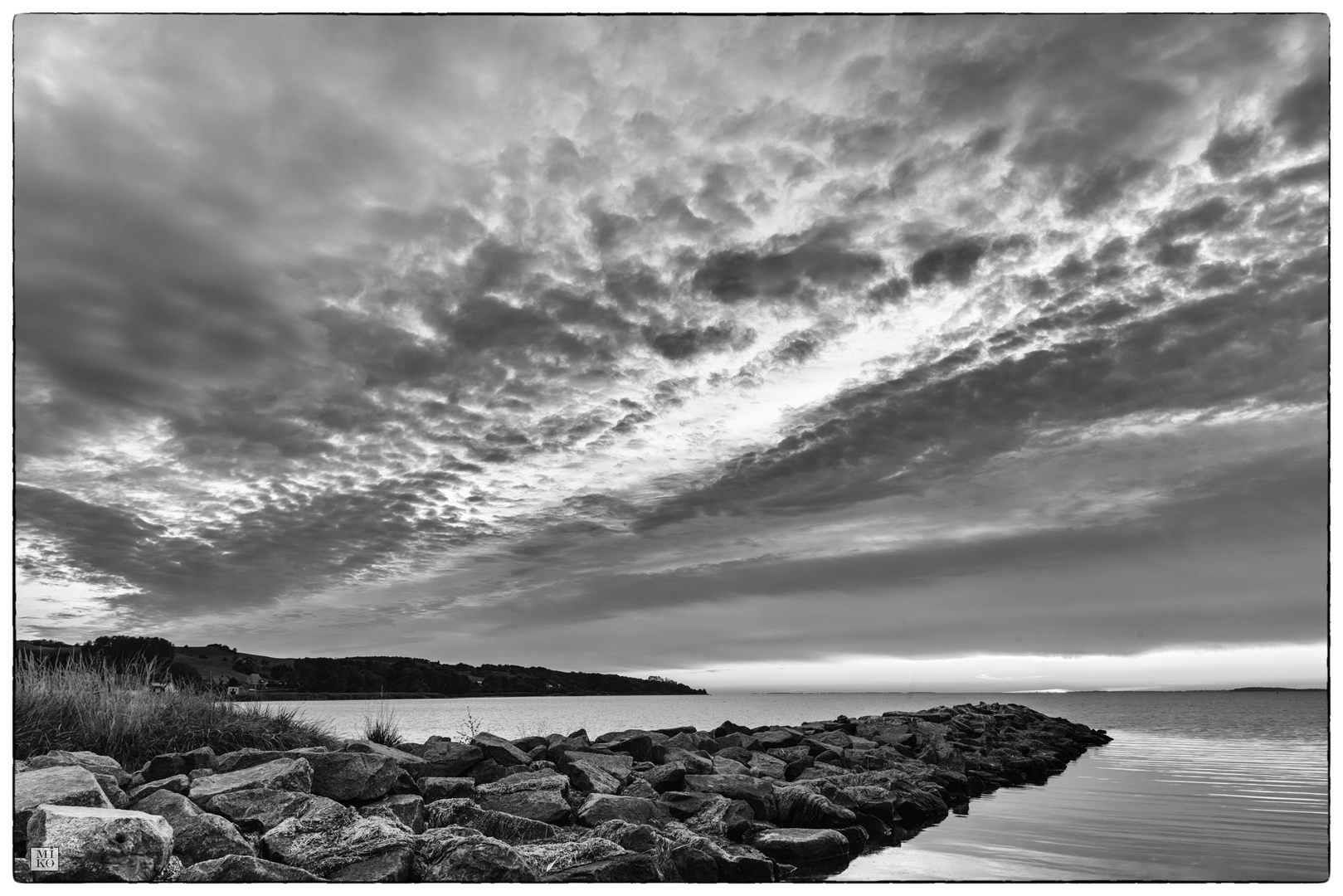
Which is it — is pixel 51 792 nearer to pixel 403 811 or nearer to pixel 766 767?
pixel 403 811

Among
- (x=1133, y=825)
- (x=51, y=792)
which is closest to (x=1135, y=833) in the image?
(x=1133, y=825)

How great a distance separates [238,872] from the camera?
19.7ft

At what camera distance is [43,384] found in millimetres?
7422

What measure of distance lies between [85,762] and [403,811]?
272 cm

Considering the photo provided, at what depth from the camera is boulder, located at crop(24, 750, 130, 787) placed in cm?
762

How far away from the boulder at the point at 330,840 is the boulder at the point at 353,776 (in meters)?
1.09

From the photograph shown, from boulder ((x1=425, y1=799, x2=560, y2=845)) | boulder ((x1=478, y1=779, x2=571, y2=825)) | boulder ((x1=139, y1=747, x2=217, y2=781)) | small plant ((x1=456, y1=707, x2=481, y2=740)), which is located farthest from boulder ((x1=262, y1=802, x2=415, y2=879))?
small plant ((x1=456, y1=707, x2=481, y2=740))

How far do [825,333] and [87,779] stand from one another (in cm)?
753

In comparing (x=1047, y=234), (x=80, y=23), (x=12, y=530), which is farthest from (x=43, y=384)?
(x=1047, y=234)

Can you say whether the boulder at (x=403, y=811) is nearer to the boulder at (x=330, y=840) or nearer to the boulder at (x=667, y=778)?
the boulder at (x=330, y=840)

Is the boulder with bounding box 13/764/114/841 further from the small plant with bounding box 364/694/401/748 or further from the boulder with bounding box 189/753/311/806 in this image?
the small plant with bounding box 364/694/401/748

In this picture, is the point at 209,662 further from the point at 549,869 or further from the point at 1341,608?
the point at 1341,608
